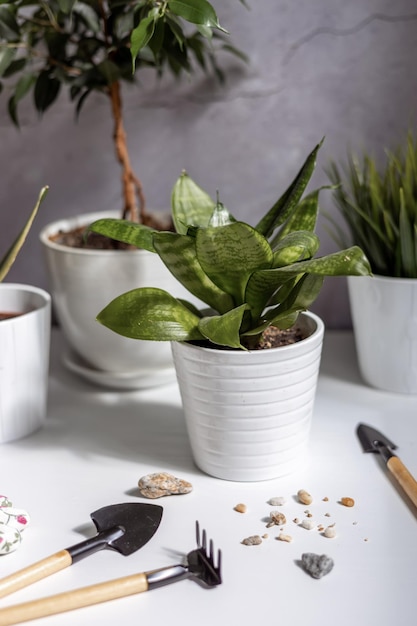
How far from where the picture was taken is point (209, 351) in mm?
685

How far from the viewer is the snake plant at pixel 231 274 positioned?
0.65m

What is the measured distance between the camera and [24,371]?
0.80m

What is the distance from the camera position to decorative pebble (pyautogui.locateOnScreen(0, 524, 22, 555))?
62 centimetres

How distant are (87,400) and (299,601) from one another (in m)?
0.43

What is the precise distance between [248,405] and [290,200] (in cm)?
20

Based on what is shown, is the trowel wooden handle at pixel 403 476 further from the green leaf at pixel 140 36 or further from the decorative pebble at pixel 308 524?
the green leaf at pixel 140 36

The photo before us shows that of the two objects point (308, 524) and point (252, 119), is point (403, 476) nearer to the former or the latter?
point (308, 524)

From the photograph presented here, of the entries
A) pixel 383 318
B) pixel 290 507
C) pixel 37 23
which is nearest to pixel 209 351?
pixel 290 507

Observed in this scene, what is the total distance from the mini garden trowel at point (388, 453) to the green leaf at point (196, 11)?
419mm

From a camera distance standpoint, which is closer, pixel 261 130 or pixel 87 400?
pixel 87 400

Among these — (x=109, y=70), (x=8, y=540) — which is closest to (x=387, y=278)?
(x=109, y=70)

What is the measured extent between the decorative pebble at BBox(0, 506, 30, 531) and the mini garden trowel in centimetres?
33

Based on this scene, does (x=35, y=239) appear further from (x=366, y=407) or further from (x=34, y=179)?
(x=366, y=407)

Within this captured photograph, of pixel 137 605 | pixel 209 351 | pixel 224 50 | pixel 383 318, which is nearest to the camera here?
pixel 137 605
